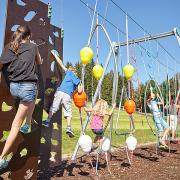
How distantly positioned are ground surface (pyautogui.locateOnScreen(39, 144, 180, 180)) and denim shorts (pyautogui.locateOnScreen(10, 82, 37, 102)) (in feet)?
7.12

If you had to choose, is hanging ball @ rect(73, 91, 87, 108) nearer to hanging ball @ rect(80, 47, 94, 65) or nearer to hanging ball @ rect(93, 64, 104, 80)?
hanging ball @ rect(80, 47, 94, 65)

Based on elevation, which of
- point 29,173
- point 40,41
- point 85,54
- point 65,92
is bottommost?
point 29,173

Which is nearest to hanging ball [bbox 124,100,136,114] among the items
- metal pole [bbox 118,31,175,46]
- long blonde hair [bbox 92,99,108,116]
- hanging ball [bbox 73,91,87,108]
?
long blonde hair [bbox 92,99,108,116]

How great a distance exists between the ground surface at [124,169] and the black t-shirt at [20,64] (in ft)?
7.81

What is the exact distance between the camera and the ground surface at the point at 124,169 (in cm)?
641

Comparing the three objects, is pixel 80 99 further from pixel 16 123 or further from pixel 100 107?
pixel 100 107

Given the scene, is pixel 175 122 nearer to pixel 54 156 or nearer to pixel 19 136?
pixel 54 156

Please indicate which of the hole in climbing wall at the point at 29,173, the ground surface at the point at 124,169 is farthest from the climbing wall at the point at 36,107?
the ground surface at the point at 124,169

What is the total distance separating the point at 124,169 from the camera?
7309 millimetres

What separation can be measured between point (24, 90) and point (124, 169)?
150 inches

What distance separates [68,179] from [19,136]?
61.6 inches

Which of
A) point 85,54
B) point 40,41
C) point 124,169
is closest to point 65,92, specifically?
point 85,54

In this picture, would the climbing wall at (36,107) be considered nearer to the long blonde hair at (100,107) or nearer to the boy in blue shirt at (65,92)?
the boy in blue shirt at (65,92)

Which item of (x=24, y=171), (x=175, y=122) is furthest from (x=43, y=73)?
(x=175, y=122)
